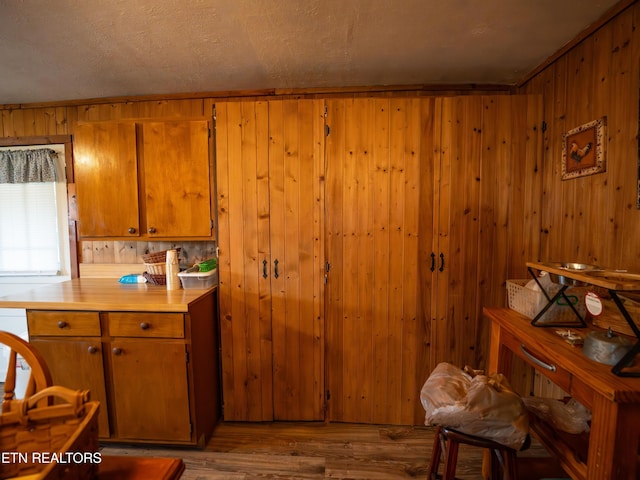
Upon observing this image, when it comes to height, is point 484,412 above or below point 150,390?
above

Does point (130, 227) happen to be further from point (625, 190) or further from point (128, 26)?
point (625, 190)

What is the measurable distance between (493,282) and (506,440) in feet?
3.27

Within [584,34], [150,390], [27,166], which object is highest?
[584,34]

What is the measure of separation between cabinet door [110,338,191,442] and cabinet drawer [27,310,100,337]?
0.16 metres

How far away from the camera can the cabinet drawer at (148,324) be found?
1529 millimetres

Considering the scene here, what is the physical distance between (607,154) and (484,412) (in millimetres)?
1419

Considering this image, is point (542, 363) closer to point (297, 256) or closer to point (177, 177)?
point (297, 256)

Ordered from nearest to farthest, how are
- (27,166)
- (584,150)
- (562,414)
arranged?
(562,414)
(584,150)
(27,166)

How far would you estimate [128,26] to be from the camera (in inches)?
55.2

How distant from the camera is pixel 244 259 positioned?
5.81ft

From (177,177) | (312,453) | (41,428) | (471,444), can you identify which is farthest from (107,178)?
(471,444)

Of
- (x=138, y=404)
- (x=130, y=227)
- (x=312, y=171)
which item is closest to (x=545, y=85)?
(x=312, y=171)

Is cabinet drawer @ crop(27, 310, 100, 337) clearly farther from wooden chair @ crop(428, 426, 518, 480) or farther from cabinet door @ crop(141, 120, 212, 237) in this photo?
wooden chair @ crop(428, 426, 518, 480)

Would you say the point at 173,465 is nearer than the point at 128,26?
Yes
